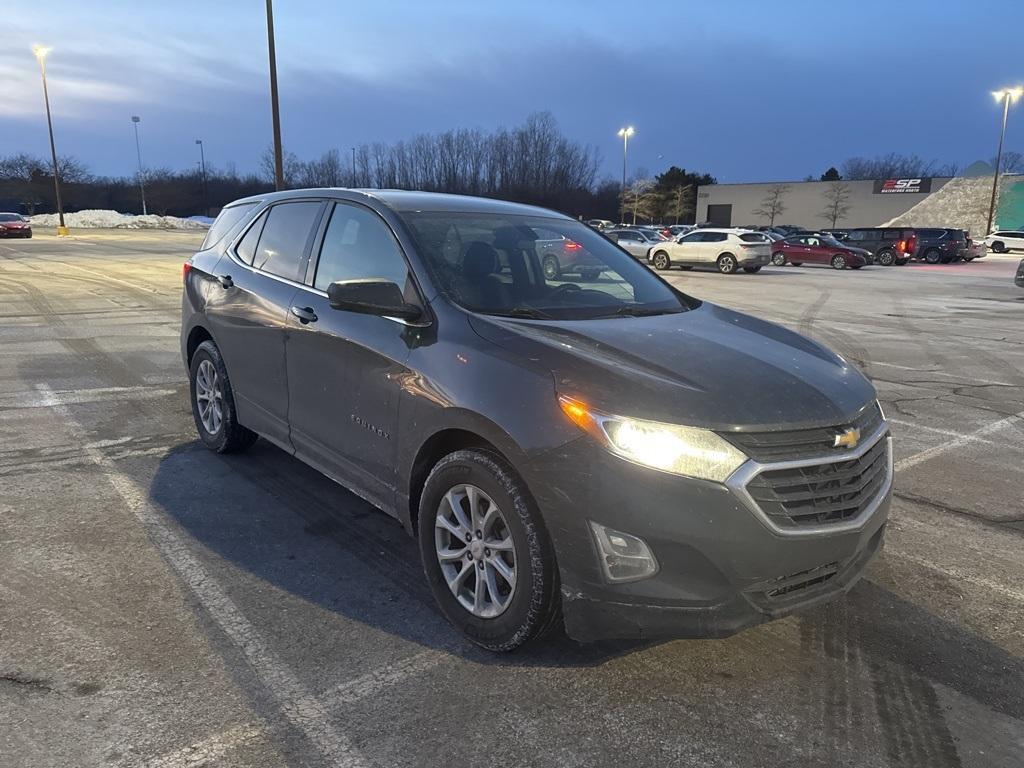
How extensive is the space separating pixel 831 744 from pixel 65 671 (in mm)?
2743

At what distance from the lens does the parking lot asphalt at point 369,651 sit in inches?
96.5

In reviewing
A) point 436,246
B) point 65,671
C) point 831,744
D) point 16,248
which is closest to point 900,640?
point 831,744

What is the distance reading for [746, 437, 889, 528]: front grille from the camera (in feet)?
8.16

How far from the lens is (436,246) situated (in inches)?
142

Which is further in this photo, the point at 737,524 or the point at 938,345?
the point at 938,345

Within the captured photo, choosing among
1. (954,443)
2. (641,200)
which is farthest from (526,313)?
(641,200)

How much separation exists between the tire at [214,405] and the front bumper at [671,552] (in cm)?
302

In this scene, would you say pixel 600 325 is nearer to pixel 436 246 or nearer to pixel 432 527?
pixel 436 246

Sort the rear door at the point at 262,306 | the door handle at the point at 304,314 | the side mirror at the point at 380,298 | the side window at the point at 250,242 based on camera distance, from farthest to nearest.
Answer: the side window at the point at 250,242 → the rear door at the point at 262,306 → the door handle at the point at 304,314 → the side mirror at the point at 380,298

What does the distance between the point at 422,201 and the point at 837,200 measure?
293 feet

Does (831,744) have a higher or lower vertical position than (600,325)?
lower

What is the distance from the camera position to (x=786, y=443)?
2.57 meters

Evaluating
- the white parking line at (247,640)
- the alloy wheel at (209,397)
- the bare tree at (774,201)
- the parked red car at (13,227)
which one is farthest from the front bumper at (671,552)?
the bare tree at (774,201)

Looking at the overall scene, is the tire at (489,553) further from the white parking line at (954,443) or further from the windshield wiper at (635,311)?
the white parking line at (954,443)
